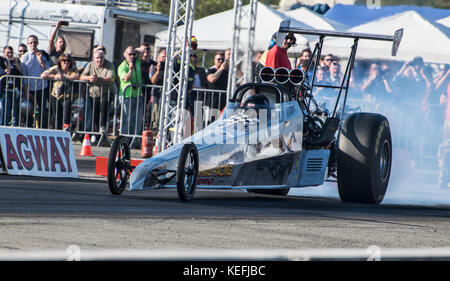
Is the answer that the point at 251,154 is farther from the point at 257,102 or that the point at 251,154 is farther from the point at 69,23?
the point at 69,23

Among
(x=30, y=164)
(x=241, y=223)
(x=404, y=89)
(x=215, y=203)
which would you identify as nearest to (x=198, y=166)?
(x=215, y=203)

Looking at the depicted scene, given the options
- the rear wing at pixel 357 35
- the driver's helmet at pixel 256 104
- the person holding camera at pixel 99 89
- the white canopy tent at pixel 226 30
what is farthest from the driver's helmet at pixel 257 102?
the white canopy tent at pixel 226 30

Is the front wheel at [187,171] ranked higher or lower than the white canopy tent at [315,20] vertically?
lower

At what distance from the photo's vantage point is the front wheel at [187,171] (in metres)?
9.39

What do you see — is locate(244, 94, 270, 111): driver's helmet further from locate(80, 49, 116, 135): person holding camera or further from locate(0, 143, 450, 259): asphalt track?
locate(80, 49, 116, 135): person holding camera

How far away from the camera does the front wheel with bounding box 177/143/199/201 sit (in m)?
9.39

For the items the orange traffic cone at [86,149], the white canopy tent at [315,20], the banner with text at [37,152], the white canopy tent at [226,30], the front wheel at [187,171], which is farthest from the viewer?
the white canopy tent at [315,20]

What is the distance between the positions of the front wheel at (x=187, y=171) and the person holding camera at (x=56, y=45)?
11221mm

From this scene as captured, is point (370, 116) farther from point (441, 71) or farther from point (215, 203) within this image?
point (441, 71)

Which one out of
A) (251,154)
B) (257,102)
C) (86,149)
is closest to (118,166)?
(251,154)

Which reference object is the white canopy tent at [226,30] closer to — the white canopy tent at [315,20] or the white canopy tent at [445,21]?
the white canopy tent at [315,20]

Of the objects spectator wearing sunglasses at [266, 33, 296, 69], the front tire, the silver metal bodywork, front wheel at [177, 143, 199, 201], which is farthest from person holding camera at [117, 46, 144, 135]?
front wheel at [177, 143, 199, 201]

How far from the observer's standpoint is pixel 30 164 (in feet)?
42.5
